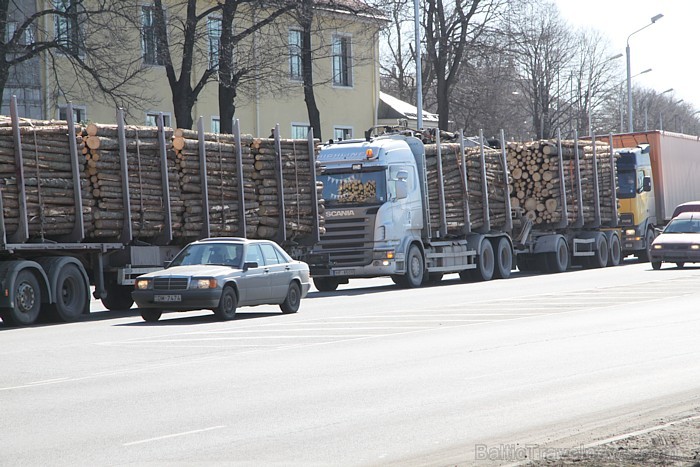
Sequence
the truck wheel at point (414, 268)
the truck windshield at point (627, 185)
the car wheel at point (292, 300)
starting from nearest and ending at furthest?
the car wheel at point (292, 300)
the truck wheel at point (414, 268)
the truck windshield at point (627, 185)

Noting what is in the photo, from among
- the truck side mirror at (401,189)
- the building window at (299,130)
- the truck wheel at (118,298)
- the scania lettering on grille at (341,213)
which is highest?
the building window at (299,130)

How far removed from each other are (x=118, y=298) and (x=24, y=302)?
4.25 metres

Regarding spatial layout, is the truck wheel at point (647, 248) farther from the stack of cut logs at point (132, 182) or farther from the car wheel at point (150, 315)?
the car wheel at point (150, 315)

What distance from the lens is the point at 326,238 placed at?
30062 mm

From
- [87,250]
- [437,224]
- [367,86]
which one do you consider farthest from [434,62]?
[87,250]

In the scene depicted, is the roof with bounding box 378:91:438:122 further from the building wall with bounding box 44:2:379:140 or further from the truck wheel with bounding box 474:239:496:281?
the truck wheel with bounding box 474:239:496:281

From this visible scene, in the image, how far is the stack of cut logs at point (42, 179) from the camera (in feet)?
70.9

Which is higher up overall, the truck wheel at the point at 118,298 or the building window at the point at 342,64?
the building window at the point at 342,64

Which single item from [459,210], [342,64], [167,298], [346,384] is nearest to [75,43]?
[459,210]

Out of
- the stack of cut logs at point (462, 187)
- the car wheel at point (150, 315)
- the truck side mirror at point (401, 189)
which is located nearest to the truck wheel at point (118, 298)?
the car wheel at point (150, 315)

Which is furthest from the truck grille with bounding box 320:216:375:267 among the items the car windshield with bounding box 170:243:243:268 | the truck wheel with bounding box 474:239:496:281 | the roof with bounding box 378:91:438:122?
the roof with bounding box 378:91:438:122

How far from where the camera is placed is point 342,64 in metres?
54.6

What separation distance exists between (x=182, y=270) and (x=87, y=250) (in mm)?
3165

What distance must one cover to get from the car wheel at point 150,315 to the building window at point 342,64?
106 feet
